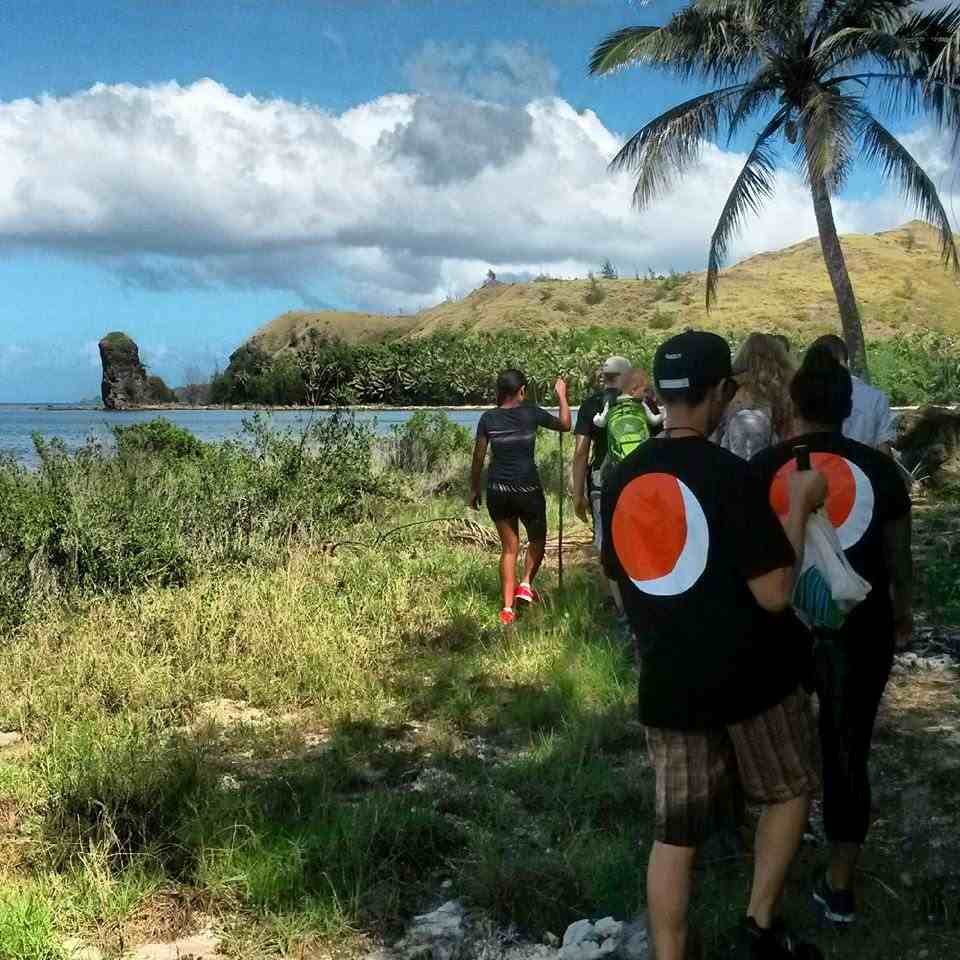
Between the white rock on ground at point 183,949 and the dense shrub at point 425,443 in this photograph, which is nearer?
the white rock on ground at point 183,949

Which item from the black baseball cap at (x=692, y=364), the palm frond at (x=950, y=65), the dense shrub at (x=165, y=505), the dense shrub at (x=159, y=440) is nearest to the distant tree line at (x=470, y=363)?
the palm frond at (x=950, y=65)

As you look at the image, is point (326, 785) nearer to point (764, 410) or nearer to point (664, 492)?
point (764, 410)

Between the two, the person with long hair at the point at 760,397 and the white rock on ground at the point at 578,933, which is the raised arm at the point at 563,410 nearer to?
the person with long hair at the point at 760,397

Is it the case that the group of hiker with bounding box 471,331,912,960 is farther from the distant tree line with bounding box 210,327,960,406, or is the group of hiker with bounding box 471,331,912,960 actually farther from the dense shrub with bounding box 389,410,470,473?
the distant tree line with bounding box 210,327,960,406

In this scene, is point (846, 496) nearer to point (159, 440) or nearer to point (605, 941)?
point (605, 941)

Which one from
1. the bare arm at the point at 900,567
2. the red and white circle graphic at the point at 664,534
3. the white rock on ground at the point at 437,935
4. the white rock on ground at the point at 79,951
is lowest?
the white rock on ground at the point at 437,935

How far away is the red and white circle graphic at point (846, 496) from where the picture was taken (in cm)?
309

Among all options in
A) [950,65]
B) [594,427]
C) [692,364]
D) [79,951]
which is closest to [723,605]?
[692,364]

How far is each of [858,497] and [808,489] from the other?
41cm

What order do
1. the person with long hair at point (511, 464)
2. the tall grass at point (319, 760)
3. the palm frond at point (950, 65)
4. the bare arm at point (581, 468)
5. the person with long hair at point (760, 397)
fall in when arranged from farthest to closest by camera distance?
the palm frond at point (950, 65), the person with long hair at point (511, 464), the bare arm at point (581, 468), the person with long hair at point (760, 397), the tall grass at point (319, 760)

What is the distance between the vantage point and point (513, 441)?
7328 mm

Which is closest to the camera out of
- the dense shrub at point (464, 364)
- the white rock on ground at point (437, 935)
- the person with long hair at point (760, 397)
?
the white rock on ground at point (437, 935)

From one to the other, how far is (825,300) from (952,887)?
275ft

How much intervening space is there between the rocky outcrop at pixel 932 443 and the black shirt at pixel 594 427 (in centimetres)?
844
